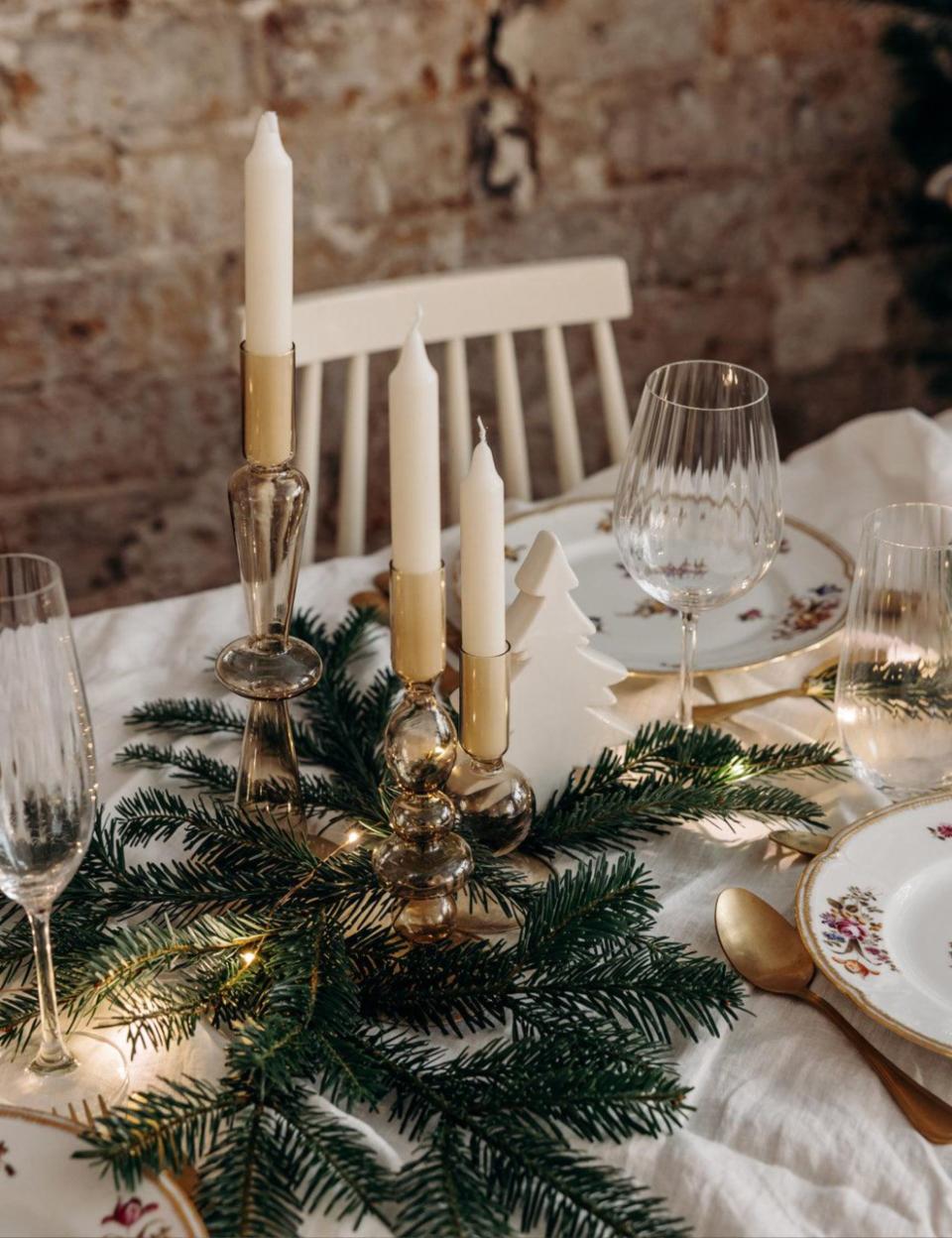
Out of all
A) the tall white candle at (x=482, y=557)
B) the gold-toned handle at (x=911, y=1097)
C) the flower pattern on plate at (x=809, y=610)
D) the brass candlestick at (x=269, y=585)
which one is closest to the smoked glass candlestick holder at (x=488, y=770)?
the tall white candle at (x=482, y=557)

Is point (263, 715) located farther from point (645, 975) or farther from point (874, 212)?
point (874, 212)

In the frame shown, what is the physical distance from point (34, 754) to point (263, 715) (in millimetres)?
226

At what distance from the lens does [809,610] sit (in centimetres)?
114

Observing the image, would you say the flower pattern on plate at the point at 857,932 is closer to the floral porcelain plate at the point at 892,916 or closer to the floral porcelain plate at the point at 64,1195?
the floral porcelain plate at the point at 892,916

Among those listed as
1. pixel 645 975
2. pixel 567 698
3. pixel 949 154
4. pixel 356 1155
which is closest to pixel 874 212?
pixel 949 154

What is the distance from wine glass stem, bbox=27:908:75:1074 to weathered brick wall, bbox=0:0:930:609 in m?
1.45

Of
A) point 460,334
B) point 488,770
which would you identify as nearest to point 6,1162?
point 488,770

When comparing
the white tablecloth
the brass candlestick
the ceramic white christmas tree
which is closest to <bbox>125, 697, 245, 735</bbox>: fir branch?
the white tablecloth

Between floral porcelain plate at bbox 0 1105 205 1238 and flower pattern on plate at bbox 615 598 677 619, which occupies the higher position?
flower pattern on plate at bbox 615 598 677 619

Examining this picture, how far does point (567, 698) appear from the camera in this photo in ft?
3.03

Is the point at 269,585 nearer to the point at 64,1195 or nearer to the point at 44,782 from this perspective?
the point at 44,782

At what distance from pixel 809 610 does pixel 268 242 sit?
1.82 ft

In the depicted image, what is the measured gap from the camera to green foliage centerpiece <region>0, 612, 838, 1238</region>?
26.0 inches

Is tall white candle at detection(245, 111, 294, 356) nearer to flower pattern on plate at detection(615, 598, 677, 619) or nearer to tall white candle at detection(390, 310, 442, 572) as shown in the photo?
tall white candle at detection(390, 310, 442, 572)
